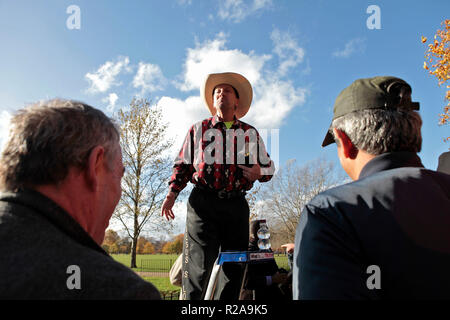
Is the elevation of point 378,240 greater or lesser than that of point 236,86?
lesser

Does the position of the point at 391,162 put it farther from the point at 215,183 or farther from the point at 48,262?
the point at 215,183

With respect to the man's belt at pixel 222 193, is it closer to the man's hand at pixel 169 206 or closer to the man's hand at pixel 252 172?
the man's hand at pixel 252 172

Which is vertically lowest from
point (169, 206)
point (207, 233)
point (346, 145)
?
point (207, 233)

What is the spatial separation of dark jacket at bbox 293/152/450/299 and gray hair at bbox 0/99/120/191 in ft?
2.93

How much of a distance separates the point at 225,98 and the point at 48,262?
9.48 feet

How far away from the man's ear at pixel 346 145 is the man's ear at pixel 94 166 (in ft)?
3.80

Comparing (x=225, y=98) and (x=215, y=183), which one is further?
(x=225, y=98)

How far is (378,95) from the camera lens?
1.47m

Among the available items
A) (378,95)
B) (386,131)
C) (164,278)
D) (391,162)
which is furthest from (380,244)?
(164,278)

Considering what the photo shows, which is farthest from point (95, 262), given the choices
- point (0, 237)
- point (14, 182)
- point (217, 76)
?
point (217, 76)

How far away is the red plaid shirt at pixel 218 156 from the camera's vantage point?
9.54 feet

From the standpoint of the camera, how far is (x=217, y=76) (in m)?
3.79

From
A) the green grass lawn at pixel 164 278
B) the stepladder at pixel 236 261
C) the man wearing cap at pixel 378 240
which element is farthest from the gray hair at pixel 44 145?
the stepladder at pixel 236 261
